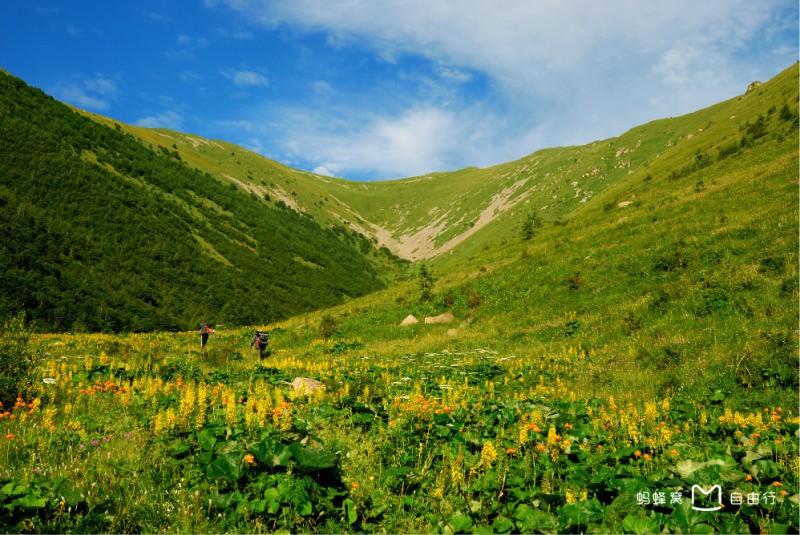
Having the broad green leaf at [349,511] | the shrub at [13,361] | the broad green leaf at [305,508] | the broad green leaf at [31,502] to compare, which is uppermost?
the shrub at [13,361]

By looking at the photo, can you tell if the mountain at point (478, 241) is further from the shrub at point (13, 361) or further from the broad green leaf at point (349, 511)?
the shrub at point (13, 361)

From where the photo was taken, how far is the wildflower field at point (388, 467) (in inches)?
154

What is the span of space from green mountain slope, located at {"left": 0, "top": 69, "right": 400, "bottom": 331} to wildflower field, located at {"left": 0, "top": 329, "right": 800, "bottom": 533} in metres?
25.9

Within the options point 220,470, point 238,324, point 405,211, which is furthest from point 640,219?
point 405,211

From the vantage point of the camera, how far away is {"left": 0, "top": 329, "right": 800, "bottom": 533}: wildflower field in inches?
154

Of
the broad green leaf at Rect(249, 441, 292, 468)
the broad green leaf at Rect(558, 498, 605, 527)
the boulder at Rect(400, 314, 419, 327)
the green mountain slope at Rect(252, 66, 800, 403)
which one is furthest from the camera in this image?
the boulder at Rect(400, 314, 419, 327)

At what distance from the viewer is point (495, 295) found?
81.6ft

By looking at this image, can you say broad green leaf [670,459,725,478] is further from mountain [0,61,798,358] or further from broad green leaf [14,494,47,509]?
mountain [0,61,798,358]

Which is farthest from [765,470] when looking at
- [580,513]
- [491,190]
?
[491,190]

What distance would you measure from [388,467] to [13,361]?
336 inches

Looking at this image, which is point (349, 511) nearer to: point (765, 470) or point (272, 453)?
point (272, 453)

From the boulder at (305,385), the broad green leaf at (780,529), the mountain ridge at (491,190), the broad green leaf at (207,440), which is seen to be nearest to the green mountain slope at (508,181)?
the mountain ridge at (491,190)

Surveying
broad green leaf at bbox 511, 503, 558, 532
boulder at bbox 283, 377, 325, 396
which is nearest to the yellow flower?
broad green leaf at bbox 511, 503, 558, 532

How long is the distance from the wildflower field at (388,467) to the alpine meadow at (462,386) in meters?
0.03
